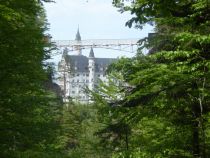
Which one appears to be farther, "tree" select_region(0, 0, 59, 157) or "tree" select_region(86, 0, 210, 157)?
"tree" select_region(0, 0, 59, 157)

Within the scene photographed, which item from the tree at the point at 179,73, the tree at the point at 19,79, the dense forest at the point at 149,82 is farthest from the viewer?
the tree at the point at 19,79

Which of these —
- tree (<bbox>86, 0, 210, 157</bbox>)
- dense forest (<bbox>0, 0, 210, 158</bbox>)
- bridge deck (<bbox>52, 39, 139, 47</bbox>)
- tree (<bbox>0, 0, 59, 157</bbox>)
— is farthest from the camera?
bridge deck (<bbox>52, 39, 139, 47</bbox>)

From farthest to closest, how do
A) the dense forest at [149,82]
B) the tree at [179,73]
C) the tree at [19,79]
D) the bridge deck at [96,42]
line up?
the bridge deck at [96,42] → the tree at [19,79] → the dense forest at [149,82] → the tree at [179,73]

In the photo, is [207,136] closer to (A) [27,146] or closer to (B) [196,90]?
(B) [196,90]

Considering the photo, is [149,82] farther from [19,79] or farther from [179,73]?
[19,79]

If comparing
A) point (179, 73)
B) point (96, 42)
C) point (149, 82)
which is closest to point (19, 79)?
point (149, 82)

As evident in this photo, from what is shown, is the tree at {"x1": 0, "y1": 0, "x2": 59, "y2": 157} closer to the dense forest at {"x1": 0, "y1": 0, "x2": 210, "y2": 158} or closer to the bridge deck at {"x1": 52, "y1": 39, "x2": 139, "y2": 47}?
the dense forest at {"x1": 0, "y1": 0, "x2": 210, "y2": 158}

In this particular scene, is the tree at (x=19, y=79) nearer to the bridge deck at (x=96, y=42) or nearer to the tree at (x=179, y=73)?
the tree at (x=179, y=73)

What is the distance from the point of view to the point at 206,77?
29.0ft

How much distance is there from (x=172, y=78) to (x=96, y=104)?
667 inches

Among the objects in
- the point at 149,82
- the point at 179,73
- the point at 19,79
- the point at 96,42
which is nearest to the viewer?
the point at 179,73

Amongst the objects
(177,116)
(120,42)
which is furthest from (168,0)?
(120,42)

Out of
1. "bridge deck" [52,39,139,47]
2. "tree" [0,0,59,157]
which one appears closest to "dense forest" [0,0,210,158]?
"tree" [0,0,59,157]

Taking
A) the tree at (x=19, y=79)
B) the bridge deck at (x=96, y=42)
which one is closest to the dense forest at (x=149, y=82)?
the tree at (x=19, y=79)
